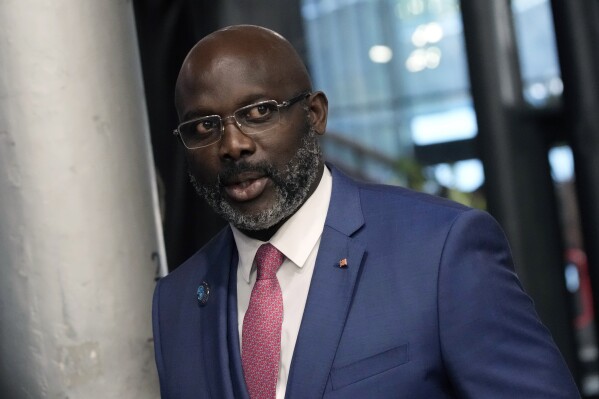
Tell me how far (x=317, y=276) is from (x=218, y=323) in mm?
260

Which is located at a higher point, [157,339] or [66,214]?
[66,214]

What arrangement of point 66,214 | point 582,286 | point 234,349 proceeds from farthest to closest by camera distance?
1. point 582,286
2. point 66,214
3. point 234,349

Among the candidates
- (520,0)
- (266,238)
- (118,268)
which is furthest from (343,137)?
(266,238)

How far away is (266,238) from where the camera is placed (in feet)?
6.54

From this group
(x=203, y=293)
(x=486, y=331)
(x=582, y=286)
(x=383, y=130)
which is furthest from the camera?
(x=582, y=286)

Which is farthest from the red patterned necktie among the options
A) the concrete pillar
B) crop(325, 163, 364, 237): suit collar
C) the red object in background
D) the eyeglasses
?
the red object in background

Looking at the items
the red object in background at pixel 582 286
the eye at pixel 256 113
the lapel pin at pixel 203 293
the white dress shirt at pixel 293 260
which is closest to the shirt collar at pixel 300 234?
the white dress shirt at pixel 293 260

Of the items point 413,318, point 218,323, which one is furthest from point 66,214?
point 413,318

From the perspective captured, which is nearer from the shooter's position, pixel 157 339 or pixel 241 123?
pixel 241 123

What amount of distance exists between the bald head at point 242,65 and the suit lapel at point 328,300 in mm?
272

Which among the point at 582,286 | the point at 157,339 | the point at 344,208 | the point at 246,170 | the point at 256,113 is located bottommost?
the point at 582,286

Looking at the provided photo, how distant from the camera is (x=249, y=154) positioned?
6.08 ft

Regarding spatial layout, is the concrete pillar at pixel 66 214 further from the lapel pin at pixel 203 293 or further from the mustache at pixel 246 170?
the mustache at pixel 246 170

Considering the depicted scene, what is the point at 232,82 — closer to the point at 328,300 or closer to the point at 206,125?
Answer: the point at 206,125
